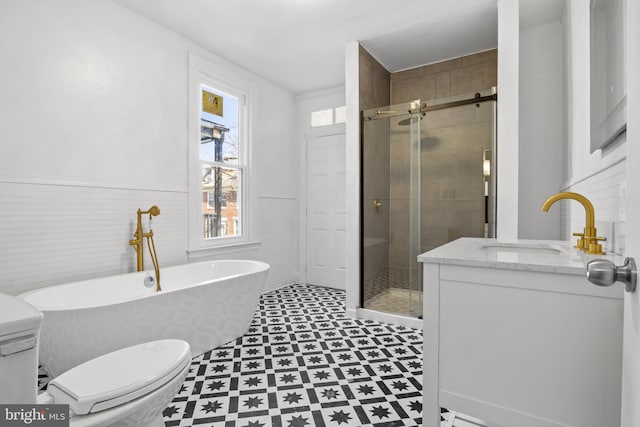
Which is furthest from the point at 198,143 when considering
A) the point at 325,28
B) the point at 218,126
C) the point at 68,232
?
the point at 325,28

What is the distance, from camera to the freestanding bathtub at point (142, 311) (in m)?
1.75

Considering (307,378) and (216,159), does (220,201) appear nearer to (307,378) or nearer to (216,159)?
(216,159)

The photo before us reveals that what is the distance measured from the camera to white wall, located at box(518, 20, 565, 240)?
2939mm

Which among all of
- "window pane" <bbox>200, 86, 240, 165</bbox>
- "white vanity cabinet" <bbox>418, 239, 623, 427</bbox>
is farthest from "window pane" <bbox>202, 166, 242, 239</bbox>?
"white vanity cabinet" <bbox>418, 239, 623, 427</bbox>

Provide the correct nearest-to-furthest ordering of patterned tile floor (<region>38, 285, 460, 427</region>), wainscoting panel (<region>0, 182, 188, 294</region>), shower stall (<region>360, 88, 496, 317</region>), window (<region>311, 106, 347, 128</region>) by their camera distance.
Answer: patterned tile floor (<region>38, 285, 460, 427</region>) → wainscoting panel (<region>0, 182, 188, 294</region>) → shower stall (<region>360, 88, 496, 317</region>) → window (<region>311, 106, 347, 128</region>)

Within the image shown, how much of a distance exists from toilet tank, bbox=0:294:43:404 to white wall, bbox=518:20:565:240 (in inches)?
132

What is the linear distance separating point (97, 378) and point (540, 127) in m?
3.67

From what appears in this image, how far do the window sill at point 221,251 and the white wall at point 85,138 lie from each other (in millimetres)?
128

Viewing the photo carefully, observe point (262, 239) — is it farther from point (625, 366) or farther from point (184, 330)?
point (625, 366)

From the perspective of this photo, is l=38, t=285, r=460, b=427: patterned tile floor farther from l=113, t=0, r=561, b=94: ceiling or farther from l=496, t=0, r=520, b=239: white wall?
l=113, t=0, r=561, b=94: ceiling

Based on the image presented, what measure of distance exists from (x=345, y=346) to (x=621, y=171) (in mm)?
2107

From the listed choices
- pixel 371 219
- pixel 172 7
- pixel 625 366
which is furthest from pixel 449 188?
pixel 172 7

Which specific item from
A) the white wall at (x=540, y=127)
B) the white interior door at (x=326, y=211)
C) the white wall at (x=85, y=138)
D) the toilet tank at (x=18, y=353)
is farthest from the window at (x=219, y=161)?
the white wall at (x=540, y=127)

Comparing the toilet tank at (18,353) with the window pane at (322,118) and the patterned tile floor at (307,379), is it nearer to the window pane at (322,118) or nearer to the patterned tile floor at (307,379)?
the patterned tile floor at (307,379)
